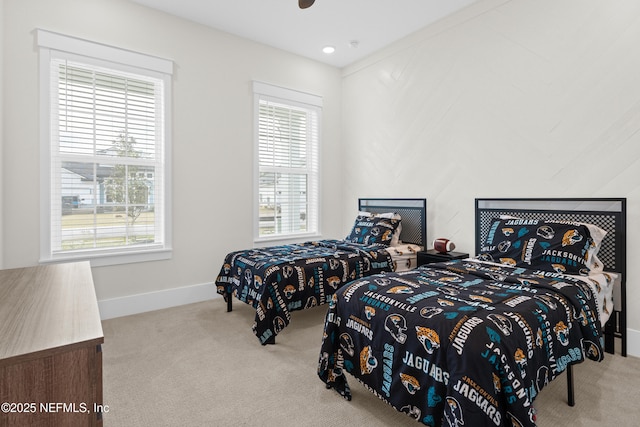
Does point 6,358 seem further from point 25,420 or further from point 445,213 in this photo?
point 445,213

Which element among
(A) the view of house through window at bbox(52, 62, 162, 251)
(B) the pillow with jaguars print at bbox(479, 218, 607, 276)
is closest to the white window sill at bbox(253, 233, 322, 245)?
(A) the view of house through window at bbox(52, 62, 162, 251)

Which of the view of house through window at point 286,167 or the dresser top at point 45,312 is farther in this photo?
the view of house through window at point 286,167

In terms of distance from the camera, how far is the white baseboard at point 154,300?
325cm

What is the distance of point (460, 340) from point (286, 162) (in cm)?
352

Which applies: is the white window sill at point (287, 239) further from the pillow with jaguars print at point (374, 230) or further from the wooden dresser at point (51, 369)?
the wooden dresser at point (51, 369)

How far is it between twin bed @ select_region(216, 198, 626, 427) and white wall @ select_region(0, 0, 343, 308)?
0.72 meters

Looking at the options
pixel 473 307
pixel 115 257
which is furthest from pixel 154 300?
pixel 473 307

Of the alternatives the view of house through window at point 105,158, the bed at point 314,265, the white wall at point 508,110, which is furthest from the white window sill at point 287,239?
the view of house through window at point 105,158

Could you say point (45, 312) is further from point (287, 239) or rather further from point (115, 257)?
point (287, 239)

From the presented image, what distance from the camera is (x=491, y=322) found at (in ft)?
4.71

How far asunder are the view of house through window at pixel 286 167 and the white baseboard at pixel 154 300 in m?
0.94

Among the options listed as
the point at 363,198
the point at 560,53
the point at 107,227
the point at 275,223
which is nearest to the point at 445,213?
the point at 363,198

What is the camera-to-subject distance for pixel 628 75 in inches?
97.7

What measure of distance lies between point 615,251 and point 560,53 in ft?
5.37
